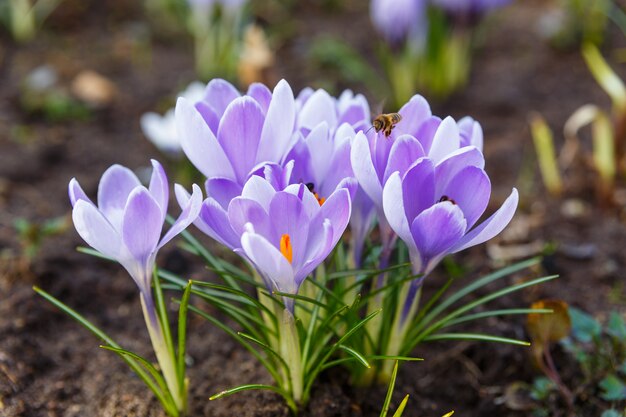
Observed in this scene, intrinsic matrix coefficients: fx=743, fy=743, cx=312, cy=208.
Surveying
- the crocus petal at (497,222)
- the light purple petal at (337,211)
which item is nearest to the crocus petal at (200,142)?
Answer: the light purple petal at (337,211)

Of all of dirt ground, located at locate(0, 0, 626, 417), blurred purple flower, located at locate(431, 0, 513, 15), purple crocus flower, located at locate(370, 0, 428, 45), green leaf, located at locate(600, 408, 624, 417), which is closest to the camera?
green leaf, located at locate(600, 408, 624, 417)

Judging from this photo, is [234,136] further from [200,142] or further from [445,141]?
[445,141]

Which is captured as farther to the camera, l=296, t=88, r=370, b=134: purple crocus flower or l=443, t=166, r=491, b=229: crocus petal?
l=296, t=88, r=370, b=134: purple crocus flower

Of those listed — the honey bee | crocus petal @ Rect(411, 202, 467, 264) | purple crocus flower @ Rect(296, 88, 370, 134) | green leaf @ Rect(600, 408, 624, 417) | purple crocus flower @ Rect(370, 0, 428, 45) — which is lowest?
green leaf @ Rect(600, 408, 624, 417)

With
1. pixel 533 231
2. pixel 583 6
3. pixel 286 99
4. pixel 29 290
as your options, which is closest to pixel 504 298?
pixel 533 231

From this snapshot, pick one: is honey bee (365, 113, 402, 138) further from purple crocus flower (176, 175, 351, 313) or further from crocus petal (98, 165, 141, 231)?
crocus petal (98, 165, 141, 231)

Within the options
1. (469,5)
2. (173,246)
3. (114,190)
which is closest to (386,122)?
(114,190)

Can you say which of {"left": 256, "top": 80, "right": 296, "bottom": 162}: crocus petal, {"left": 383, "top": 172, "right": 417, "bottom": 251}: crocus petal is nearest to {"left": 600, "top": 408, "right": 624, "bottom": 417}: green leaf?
{"left": 383, "top": 172, "right": 417, "bottom": 251}: crocus petal
